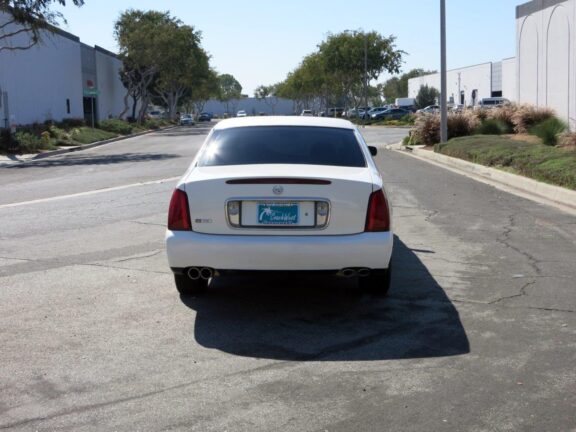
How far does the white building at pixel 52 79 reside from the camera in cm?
4184

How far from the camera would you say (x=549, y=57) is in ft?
96.7

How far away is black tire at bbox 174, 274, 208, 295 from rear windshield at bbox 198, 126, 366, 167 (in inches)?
39.3

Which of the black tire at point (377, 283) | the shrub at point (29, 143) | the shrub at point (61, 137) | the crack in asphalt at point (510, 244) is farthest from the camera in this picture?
the shrub at point (61, 137)

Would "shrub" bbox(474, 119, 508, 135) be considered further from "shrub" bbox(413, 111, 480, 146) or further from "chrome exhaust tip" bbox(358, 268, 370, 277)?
"chrome exhaust tip" bbox(358, 268, 370, 277)

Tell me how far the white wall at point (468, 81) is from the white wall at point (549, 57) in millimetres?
53554

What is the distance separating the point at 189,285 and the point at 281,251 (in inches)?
48.5

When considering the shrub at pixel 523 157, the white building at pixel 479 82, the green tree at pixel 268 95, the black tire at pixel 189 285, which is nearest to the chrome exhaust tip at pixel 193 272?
the black tire at pixel 189 285

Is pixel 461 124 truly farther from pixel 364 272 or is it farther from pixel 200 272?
pixel 200 272

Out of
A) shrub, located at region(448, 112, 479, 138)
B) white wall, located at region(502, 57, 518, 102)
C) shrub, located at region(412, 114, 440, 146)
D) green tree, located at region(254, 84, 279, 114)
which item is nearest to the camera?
shrub, located at region(448, 112, 479, 138)

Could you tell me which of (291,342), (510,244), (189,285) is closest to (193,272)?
(189,285)

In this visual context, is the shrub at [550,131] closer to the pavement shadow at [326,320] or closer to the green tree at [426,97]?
the pavement shadow at [326,320]

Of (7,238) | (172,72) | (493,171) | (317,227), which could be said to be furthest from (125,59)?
(317,227)

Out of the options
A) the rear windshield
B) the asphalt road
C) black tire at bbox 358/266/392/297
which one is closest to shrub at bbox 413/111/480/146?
the asphalt road

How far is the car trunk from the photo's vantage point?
5.91 m
